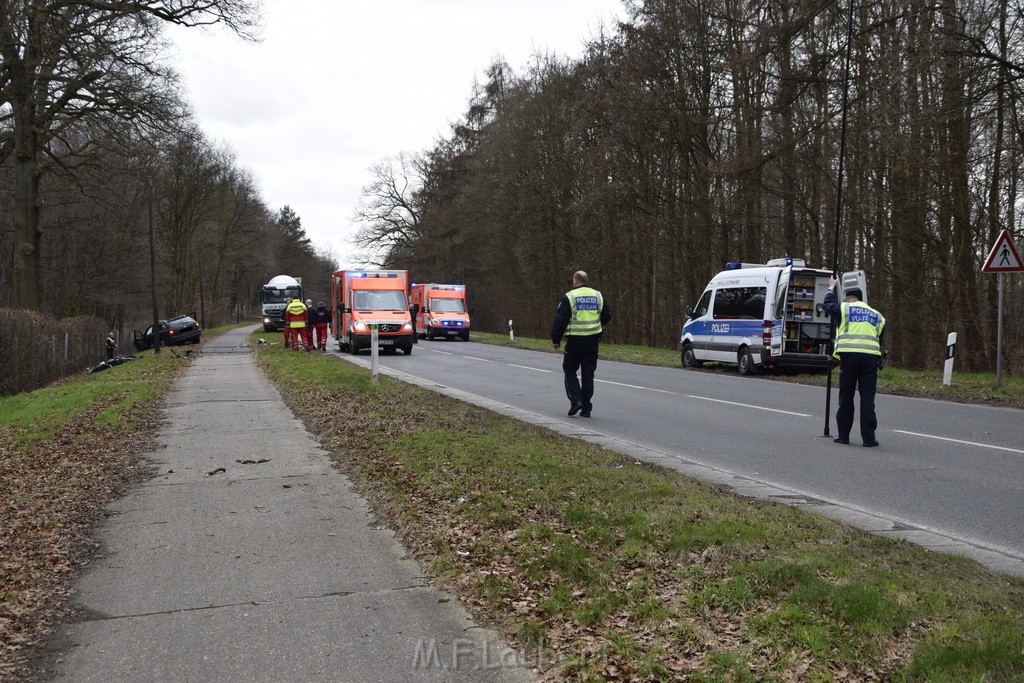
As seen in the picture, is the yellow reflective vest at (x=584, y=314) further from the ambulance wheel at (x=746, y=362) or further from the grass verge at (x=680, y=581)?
the ambulance wheel at (x=746, y=362)

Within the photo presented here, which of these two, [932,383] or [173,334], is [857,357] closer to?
[932,383]

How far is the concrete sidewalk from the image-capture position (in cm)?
436

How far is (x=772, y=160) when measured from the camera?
25984mm

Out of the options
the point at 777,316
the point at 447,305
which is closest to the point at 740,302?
the point at 777,316

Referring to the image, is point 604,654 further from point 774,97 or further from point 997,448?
point 774,97

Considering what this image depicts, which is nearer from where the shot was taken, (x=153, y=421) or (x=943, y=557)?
(x=943, y=557)

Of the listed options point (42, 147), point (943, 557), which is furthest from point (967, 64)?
point (42, 147)

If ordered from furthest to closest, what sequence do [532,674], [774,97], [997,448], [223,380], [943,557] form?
[774,97] → [223,380] → [997,448] → [943,557] → [532,674]

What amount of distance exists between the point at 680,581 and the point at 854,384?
6.47 metres

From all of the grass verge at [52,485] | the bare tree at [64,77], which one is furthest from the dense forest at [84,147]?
the grass verge at [52,485]

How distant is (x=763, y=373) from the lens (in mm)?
22094

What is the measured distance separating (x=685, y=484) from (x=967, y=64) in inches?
534

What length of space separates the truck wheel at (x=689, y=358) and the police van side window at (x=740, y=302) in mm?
1587

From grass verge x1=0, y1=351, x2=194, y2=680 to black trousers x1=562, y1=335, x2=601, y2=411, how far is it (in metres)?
5.71
